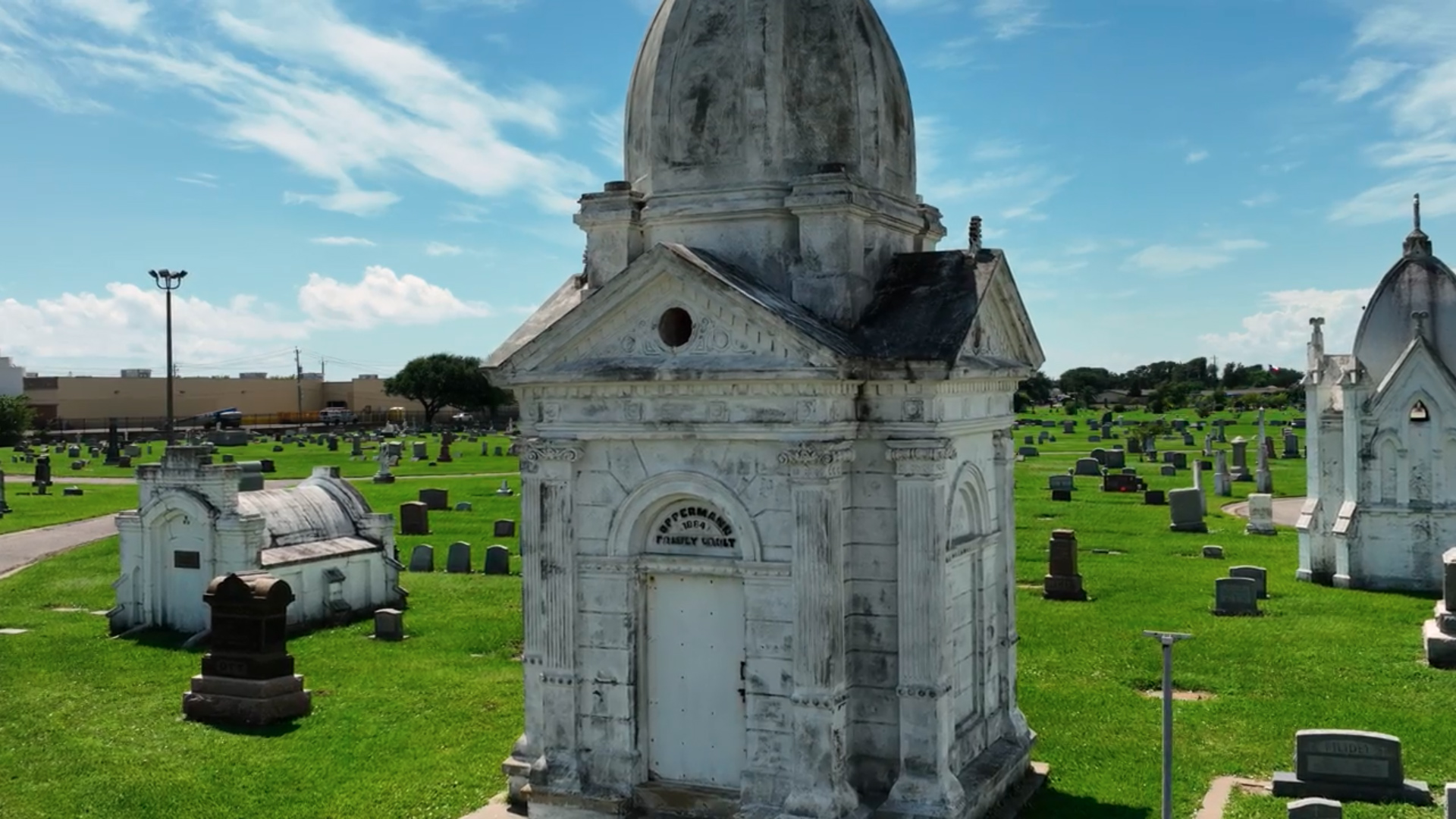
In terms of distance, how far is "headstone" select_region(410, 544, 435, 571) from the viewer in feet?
101

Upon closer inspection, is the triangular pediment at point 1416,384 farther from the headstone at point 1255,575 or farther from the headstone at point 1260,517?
the headstone at point 1260,517

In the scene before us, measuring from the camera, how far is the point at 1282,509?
1614 inches

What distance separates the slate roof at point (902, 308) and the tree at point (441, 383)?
99680 mm

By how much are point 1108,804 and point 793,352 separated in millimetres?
6374

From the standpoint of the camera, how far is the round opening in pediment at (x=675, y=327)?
39.5 ft

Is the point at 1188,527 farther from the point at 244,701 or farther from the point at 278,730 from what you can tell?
the point at 244,701

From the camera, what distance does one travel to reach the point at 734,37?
1266cm

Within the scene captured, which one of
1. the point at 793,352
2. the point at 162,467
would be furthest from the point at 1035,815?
the point at 162,467

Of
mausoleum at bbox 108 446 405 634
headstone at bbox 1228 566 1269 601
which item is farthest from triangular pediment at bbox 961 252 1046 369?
mausoleum at bbox 108 446 405 634

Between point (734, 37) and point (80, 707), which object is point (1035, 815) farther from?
point (80, 707)

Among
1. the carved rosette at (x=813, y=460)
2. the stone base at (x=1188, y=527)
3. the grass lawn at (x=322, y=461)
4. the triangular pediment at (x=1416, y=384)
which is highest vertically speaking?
the triangular pediment at (x=1416, y=384)

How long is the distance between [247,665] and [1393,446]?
2372 centimetres

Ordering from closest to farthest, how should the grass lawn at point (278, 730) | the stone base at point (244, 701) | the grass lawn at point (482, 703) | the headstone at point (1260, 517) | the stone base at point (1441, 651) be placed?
the grass lawn at point (278, 730) → the grass lawn at point (482, 703) → the stone base at point (244, 701) → the stone base at point (1441, 651) → the headstone at point (1260, 517)

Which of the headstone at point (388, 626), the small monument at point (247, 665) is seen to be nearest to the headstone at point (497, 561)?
the headstone at point (388, 626)
